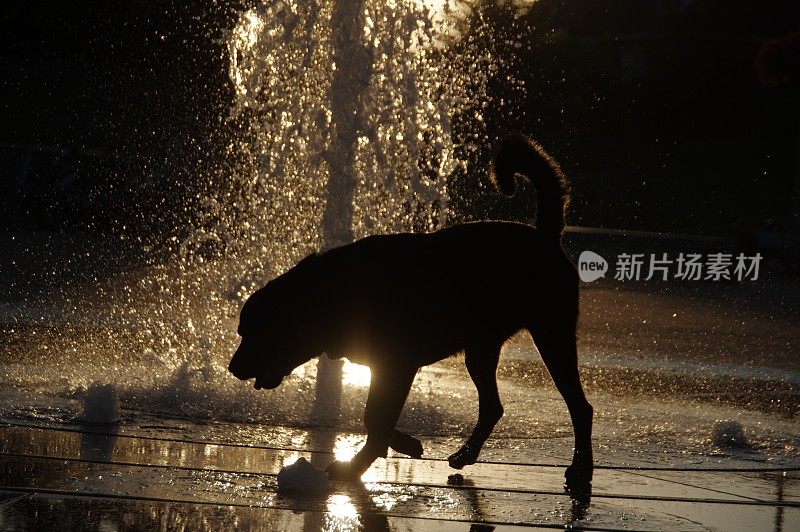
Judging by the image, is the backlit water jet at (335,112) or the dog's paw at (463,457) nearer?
the dog's paw at (463,457)

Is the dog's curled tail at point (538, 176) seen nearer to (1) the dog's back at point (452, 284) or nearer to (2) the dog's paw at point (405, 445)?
(1) the dog's back at point (452, 284)

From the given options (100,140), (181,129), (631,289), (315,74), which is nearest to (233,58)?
(315,74)

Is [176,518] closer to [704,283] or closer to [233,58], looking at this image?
[233,58]

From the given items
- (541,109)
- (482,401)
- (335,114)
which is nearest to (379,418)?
(482,401)

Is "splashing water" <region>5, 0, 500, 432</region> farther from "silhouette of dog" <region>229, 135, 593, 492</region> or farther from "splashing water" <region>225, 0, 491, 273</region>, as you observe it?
"silhouette of dog" <region>229, 135, 593, 492</region>

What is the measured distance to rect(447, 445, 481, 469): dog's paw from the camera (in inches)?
222

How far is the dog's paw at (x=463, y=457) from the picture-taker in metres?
5.64

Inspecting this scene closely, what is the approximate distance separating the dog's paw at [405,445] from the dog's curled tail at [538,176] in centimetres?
107

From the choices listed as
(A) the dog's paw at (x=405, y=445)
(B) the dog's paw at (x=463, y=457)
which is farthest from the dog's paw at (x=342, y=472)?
(B) the dog's paw at (x=463, y=457)

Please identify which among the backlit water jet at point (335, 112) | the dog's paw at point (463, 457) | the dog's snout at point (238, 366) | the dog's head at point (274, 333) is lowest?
the dog's paw at point (463, 457)

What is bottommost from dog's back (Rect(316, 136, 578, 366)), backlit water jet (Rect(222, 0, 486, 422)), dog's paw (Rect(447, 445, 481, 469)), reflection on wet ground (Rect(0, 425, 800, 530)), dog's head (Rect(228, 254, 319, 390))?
reflection on wet ground (Rect(0, 425, 800, 530))

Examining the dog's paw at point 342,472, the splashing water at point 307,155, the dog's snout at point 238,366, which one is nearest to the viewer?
the dog's paw at point 342,472

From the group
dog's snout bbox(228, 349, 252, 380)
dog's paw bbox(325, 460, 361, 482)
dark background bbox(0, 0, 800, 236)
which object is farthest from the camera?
dark background bbox(0, 0, 800, 236)

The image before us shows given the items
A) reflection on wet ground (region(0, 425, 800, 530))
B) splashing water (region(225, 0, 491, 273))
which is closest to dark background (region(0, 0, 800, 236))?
splashing water (region(225, 0, 491, 273))
